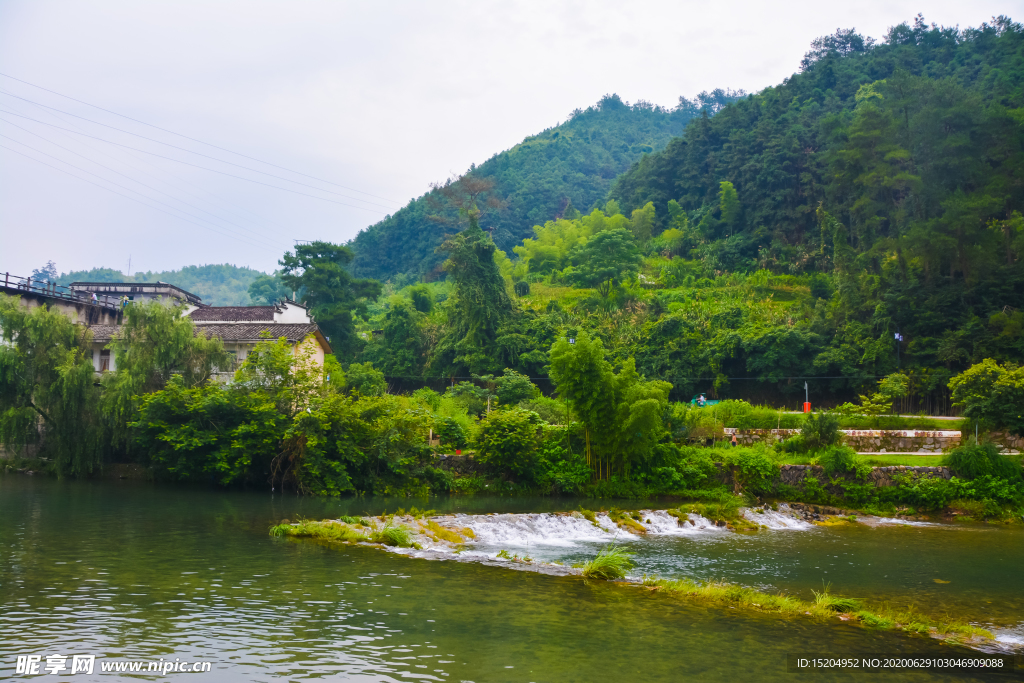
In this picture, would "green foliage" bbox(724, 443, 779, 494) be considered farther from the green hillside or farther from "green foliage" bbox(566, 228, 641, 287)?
"green foliage" bbox(566, 228, 641, 287)

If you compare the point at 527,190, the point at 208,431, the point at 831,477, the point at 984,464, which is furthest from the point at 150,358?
the point at 527,190

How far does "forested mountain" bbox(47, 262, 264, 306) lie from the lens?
358ft

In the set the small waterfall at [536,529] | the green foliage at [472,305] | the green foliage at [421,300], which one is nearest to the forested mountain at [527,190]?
the green foliage at [421,300]

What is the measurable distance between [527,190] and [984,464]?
231 ft

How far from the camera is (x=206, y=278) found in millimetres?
126438

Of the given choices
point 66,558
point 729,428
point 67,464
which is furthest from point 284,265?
point 66,558

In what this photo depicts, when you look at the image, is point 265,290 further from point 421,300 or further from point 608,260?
point 608,260

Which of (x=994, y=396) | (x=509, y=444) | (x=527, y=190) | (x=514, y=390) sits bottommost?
(x=509, y=444)

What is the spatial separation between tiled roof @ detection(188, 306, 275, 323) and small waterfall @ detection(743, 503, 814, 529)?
94.3 feet

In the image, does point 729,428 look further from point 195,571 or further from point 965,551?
point 195,571

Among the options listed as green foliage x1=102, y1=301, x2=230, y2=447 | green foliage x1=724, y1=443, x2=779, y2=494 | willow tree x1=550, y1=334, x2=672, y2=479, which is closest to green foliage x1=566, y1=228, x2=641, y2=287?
willow tree x1=550, y1=334, x2=672, y2=479

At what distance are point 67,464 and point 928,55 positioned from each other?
77600 millimetres

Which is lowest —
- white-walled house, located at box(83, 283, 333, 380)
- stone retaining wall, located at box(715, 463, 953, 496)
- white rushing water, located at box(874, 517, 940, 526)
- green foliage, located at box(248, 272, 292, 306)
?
white rushing water, located at box(874, 517, 940, 526)

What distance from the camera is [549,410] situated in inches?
1202
